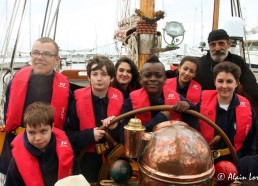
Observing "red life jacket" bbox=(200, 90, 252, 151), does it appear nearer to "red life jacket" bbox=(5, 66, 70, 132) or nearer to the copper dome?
the copper dome

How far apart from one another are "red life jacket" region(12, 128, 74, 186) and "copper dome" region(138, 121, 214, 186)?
2.56 ft

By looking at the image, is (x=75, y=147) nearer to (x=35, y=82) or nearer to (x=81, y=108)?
(x=81, y=108)

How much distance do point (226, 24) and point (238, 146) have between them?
3.55 m

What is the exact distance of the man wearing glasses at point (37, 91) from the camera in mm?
2549

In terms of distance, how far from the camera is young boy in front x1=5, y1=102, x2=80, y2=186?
1.97 meters

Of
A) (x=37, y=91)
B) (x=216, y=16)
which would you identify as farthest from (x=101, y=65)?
(x=216, y=16)

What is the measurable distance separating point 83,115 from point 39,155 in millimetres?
559

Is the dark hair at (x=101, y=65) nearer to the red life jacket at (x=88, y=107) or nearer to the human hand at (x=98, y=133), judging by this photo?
the red life jacket at (x=88, y=107)

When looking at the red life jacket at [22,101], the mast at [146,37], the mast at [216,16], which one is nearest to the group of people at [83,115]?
the red life jacket at [22,101]

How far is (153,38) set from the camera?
5406 millimetres

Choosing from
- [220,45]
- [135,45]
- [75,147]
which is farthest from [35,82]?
[135,45]

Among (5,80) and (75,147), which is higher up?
(5,80)

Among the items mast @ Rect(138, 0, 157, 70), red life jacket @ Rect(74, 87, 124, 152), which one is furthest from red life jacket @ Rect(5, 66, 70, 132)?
mast @ Rect(138, 0, 157, 70)

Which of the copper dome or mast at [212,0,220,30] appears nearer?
the copper dome
